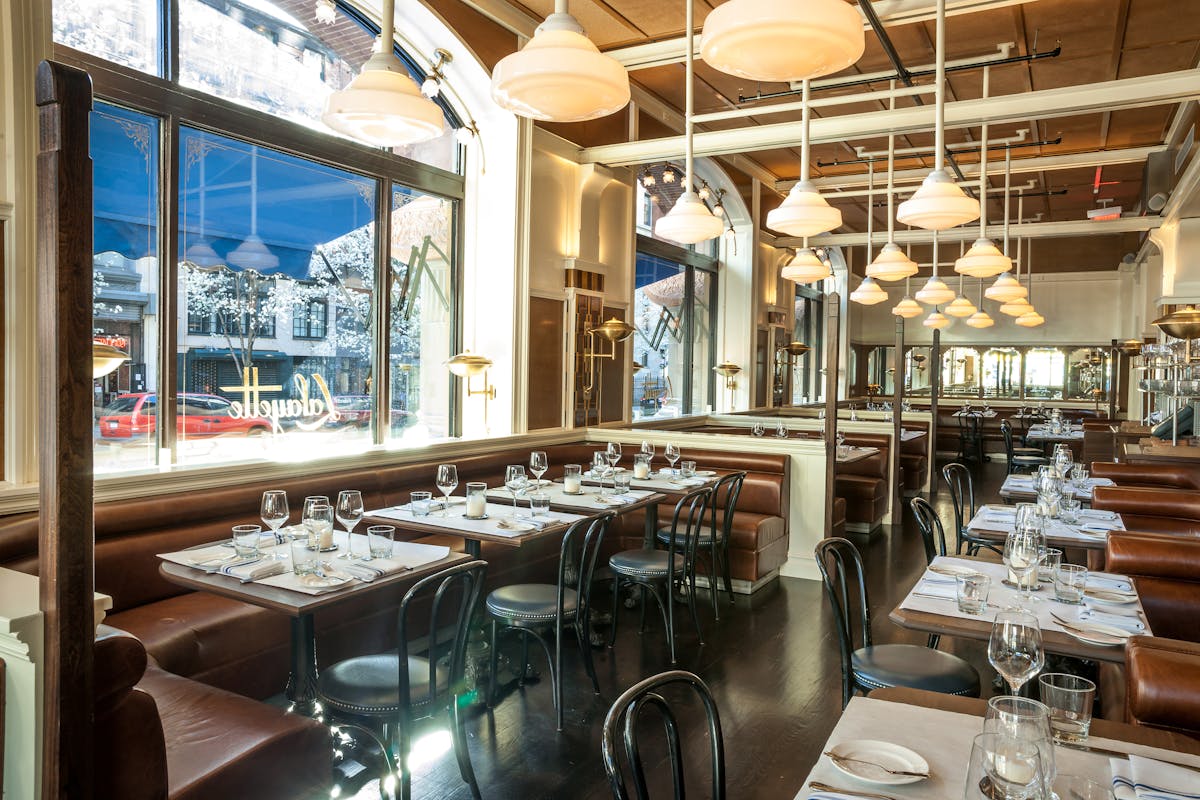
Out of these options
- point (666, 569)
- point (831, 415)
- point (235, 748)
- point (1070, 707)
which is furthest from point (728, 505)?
point (1070, 707)

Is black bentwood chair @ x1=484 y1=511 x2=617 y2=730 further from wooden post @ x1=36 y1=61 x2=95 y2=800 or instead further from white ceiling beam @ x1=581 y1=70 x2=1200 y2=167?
white ceiling beam @ x1=581 y1=70 x2=1200 y2=167

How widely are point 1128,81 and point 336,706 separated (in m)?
6.49

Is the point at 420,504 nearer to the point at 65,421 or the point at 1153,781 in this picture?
the point at 65,421

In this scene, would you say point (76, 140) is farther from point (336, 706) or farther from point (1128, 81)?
point (1128, 81)

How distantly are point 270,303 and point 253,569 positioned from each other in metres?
2.77

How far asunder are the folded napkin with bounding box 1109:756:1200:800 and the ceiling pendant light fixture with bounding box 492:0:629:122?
230cm

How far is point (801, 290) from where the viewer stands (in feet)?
51.2

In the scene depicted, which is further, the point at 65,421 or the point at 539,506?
the point at 539,506

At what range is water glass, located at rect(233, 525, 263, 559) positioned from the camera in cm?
310

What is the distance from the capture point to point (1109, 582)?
300 centimetres

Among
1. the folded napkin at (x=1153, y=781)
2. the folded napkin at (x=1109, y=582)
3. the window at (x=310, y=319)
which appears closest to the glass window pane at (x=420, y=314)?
the window at (x=310, y=319)

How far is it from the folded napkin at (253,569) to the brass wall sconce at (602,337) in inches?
195

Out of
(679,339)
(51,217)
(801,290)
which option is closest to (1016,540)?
(51,217)

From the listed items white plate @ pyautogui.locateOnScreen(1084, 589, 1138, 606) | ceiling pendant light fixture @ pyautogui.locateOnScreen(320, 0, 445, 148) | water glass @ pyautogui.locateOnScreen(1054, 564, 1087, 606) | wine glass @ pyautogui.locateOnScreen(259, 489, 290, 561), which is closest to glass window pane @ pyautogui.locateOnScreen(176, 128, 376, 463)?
wine glass @ pyautogui.locateOnScreen(259, 489, 290, 561)
